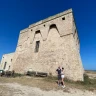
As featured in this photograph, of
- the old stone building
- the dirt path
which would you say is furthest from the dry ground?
the old stone building

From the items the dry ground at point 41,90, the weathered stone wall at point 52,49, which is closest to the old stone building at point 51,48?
the weathered stone wall at point 52,49

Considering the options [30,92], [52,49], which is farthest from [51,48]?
[30,92]

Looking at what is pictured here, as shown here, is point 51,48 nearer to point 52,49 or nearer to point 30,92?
point 52,49

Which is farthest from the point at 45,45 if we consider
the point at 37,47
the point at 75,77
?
the point at 75,77

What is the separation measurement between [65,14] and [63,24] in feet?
5.85

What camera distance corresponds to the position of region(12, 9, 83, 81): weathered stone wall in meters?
9.70

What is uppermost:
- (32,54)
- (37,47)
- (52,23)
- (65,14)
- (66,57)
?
(65,14)

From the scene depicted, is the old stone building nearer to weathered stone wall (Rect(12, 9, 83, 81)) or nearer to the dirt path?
weathered stone wall (Rect(12, 9, 83, 81))

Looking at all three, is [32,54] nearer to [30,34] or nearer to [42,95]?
[30,34]

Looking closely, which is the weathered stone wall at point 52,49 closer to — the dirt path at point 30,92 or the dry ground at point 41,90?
the dry ground at point 41,90

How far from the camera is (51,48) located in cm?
1201

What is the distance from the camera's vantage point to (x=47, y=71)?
10812 mm

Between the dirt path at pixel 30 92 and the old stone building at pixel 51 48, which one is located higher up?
the old stone building at pixel 51 48

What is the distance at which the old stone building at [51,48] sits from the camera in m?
9.74
